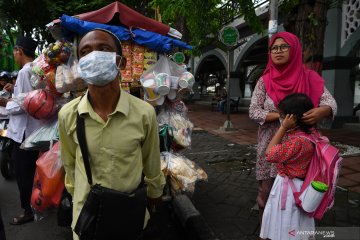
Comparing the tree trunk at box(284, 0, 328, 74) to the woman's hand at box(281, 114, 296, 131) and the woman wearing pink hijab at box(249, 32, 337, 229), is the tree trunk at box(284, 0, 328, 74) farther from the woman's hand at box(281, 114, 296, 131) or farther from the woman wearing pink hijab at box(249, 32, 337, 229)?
the woman's hand at box(281, 114, 296, 131)

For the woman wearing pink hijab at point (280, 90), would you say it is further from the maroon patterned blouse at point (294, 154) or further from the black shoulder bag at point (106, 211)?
the black shoulder bag at point (106, 211)

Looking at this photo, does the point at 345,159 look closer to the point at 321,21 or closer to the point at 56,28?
the point at 321,21

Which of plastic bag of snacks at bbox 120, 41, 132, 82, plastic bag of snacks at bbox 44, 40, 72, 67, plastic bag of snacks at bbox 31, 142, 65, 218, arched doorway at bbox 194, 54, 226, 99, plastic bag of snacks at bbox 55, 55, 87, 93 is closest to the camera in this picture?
plastic bag of snacks at bbox 31, 142, 65, 218

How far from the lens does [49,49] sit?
2855 millimetres

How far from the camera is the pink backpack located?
1.99 m

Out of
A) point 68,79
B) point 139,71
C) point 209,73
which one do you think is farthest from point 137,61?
point 209,73

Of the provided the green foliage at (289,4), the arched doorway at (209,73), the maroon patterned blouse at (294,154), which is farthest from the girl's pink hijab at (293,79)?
the arched doorway at (209,73)

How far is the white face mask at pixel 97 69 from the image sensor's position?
1553mm

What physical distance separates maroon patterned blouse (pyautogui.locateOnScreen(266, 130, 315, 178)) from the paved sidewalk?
107 centimetres

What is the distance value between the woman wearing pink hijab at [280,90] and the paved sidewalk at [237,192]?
66 centimetres

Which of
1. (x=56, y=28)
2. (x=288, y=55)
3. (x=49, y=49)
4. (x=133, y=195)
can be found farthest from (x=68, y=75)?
(x=288, y=55)

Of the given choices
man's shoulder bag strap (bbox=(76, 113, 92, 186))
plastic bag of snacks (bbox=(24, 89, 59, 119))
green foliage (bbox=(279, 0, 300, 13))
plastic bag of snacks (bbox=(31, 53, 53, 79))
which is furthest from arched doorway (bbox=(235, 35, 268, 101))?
→ man's shoulder bag strap (bbox=(76, 113, 92, 186))

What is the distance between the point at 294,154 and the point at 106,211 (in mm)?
1288

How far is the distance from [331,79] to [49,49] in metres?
8.29
